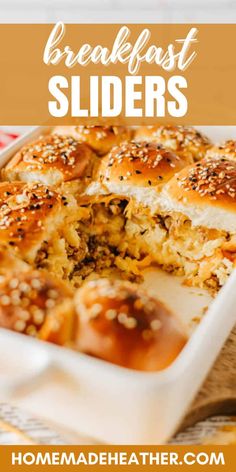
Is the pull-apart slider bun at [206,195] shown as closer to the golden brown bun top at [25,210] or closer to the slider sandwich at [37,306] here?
the golden brown bun top at [25,210]

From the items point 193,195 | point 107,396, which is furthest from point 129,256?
point 107,396

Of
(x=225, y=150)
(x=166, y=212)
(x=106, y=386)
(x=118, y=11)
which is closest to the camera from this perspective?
(x=106, y=386)

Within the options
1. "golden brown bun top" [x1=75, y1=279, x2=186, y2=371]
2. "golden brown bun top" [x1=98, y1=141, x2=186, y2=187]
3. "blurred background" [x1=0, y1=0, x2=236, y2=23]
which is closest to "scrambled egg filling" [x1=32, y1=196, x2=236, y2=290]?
"golden brown bun top" [x1=98, y1=141, x2=186, y2=187]

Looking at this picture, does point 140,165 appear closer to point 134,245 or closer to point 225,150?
point 134,245

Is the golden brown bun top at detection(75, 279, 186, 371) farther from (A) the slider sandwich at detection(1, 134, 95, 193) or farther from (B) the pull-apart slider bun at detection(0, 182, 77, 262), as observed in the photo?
(A) the slider sandwich at detection(1, 134, 95, 193)

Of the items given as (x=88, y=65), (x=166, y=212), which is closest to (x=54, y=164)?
(x=166, y=212)
